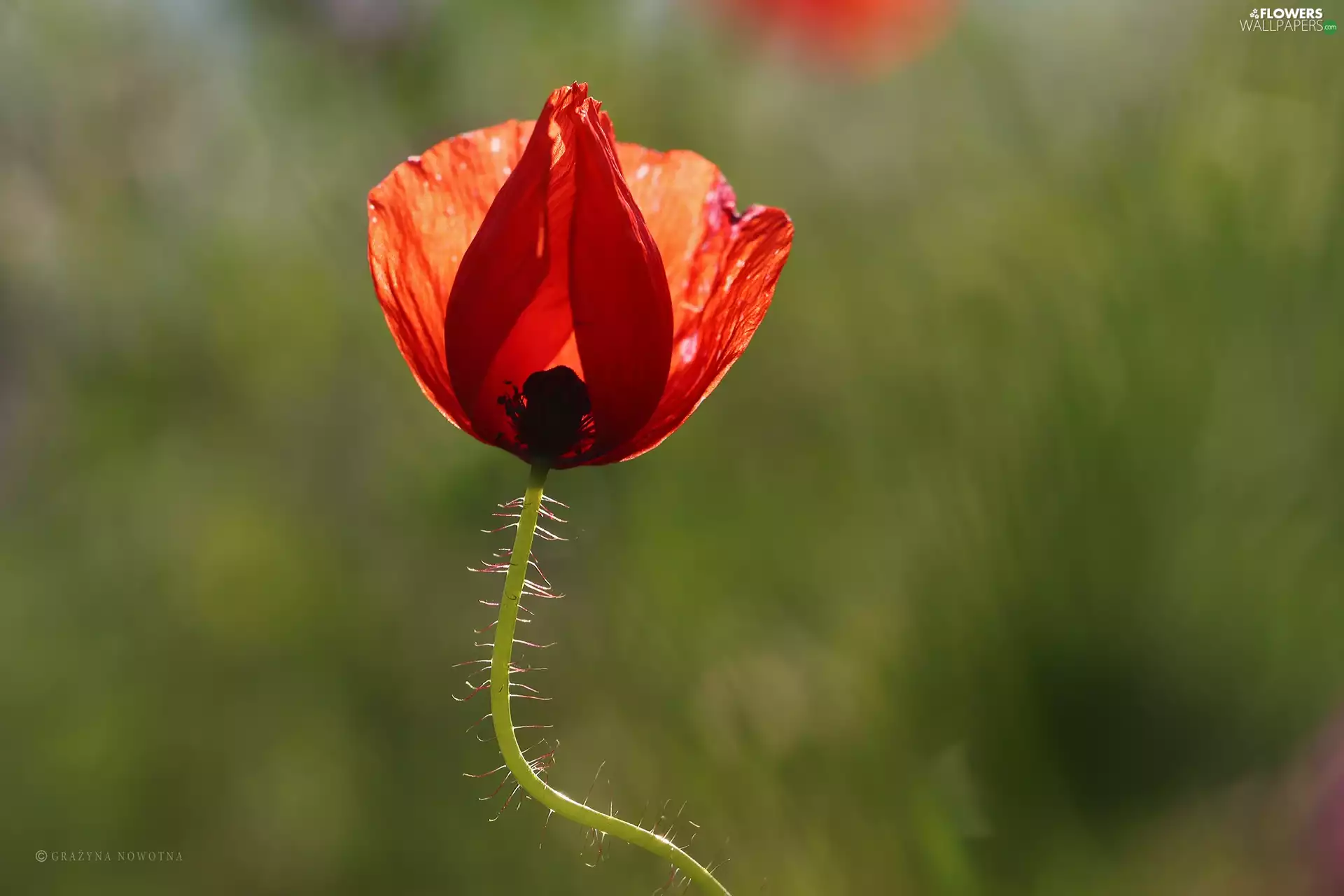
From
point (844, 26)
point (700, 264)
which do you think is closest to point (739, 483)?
point (844, 26)

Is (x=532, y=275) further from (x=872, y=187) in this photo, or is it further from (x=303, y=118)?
(x=303, y=118)

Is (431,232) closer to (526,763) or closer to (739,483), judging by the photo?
(526,763)

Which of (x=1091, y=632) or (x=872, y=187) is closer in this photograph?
(x=1091, y=632)

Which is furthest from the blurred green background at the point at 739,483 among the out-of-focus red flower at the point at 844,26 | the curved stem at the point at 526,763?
the curved stem at the point at 526,763

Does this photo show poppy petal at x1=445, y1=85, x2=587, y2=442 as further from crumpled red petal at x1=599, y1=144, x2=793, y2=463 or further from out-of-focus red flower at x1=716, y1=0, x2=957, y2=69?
out-of-focus red flower at x1=716, y1=0, x2=957, y2=69

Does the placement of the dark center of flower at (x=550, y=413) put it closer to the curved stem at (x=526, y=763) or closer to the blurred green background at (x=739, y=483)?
the curved stem at (x=526, y=763)

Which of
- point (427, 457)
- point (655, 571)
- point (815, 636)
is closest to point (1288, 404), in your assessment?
point (815, 636)

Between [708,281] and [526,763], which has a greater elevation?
[708,281]
